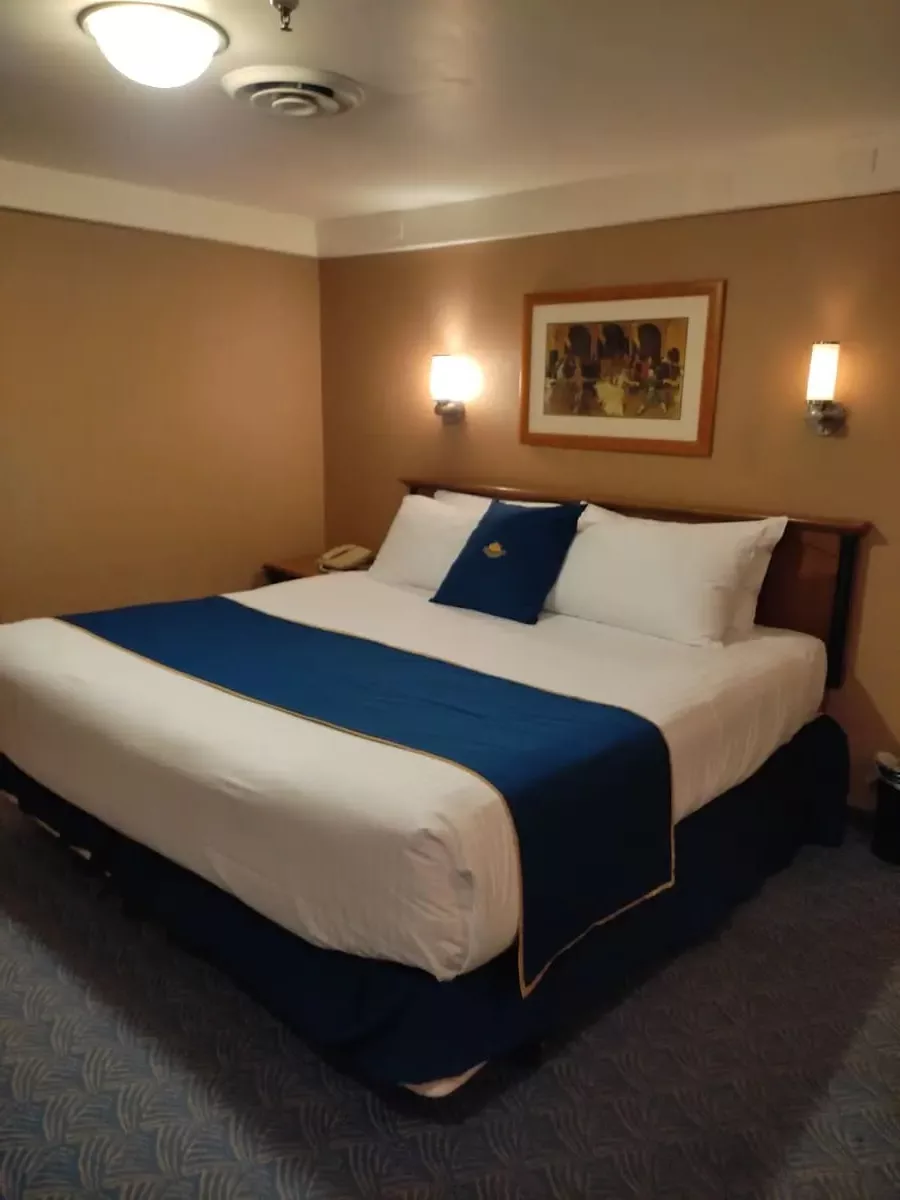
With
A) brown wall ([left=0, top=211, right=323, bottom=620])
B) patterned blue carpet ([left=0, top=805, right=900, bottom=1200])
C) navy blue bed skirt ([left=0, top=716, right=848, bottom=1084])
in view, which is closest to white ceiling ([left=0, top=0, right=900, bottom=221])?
brown wall ([left=0, top=211, right=323, bottom=620])

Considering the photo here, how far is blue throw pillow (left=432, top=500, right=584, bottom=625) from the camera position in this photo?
3.04m

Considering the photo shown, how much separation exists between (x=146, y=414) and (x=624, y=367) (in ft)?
6.66

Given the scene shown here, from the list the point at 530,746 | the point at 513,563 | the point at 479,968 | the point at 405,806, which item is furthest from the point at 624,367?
the point at 479,968

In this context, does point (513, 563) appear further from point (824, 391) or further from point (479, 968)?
point (479, 968)

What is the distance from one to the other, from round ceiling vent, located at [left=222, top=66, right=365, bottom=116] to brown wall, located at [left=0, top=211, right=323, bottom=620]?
4.79 ft

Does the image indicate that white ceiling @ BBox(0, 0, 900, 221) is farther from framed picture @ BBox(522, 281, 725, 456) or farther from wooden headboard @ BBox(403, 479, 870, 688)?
wooden headboard @ BBox(403, 479, 870, 688)

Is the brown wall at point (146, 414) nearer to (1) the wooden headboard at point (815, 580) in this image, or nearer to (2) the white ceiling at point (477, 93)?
(2) the white ceiling at point (477, 93)

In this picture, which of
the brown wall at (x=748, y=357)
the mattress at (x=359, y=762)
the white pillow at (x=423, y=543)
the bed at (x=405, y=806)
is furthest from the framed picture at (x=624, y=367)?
the mattress at (x=359, y=762)

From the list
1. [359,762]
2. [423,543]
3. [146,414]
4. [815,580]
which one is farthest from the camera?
[146,414]

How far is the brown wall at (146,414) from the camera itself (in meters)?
3.46

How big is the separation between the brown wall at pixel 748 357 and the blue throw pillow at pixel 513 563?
1.47ft

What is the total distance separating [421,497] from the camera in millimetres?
3723

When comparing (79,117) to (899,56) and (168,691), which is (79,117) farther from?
(899,56)

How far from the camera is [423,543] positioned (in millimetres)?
3488
